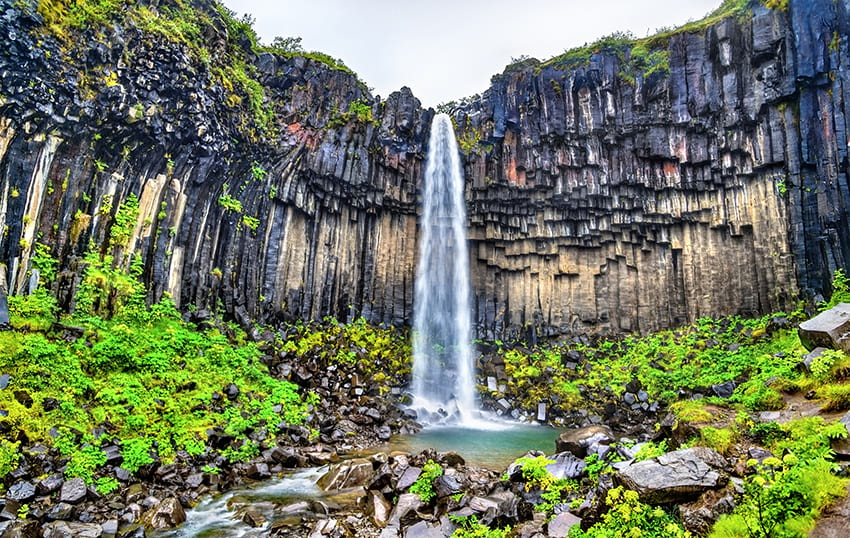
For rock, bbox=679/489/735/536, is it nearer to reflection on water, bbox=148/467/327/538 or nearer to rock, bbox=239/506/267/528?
reflection on water, bbox=148/467/327/538

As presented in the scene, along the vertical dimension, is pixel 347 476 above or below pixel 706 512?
below

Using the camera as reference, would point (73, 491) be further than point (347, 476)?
No

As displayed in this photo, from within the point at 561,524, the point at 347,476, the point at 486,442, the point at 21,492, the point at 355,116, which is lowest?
the point at 486,442

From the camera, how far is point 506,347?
2398 cm

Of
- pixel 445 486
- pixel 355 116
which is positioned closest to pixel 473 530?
pixel 445 486

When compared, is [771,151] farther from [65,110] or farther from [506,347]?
[65,110]

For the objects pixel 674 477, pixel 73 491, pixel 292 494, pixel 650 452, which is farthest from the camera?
pixel 292 494

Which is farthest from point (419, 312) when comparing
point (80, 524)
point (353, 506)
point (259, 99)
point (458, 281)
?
point (80, 524)

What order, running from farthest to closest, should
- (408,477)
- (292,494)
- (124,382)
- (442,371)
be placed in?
(442,371) < (124,382) < (292,494) < (408,477)

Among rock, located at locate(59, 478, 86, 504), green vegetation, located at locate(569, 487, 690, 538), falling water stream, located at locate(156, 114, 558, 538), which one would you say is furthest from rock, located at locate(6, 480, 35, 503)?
green vegetation, located at locate(569, 487, 690, 538)

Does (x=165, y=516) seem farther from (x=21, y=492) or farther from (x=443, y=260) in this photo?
(x=443, y=260)

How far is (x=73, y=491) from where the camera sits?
790cm

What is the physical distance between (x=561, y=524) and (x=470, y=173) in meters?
21.3

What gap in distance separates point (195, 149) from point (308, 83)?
7814mm
